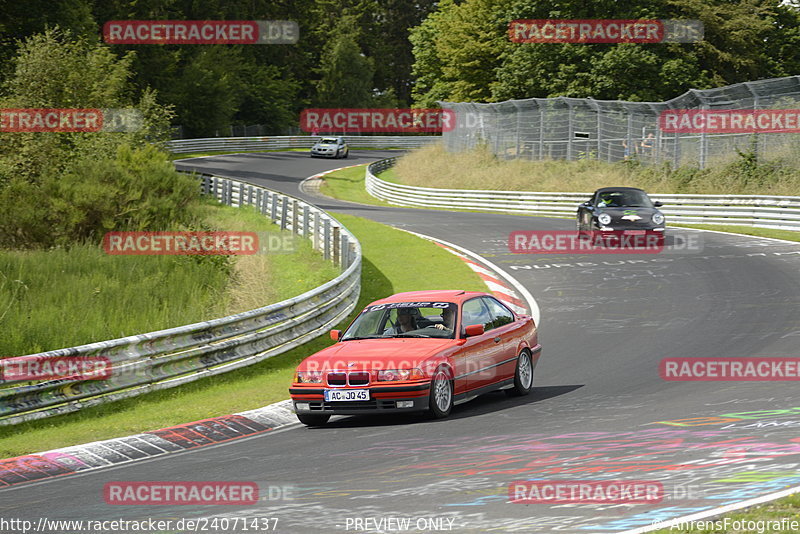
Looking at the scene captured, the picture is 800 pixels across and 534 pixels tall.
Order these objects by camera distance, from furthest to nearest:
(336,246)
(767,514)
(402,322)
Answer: (336,246)
(402,322)
(767,514)

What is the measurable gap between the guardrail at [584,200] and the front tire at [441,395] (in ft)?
69.5

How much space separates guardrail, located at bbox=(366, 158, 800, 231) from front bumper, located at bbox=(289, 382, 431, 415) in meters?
21.8

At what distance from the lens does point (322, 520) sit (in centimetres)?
658

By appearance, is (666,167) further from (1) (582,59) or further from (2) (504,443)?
(2) (504,443)

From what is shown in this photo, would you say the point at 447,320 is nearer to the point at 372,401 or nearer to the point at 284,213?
the point at 372,401

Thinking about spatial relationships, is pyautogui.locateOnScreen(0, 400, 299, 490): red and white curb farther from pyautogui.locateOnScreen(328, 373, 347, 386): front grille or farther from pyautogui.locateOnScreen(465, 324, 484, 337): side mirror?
pyautogui.locateOnScreen(465, 324, 484, 337): side mirror

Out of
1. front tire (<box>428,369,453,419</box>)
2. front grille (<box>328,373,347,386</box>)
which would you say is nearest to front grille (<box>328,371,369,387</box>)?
front grille (<box>328,373,347,386</box>)

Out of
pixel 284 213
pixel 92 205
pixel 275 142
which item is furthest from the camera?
pixel 275 142

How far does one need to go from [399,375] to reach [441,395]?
55 cm

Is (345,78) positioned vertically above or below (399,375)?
above

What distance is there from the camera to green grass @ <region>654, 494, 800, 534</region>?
561 cm

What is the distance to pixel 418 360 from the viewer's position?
1054 cm

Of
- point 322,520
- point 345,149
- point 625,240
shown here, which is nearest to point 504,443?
point 322,520

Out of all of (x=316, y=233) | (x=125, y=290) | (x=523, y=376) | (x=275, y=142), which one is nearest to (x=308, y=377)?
(x=523, y=376)
